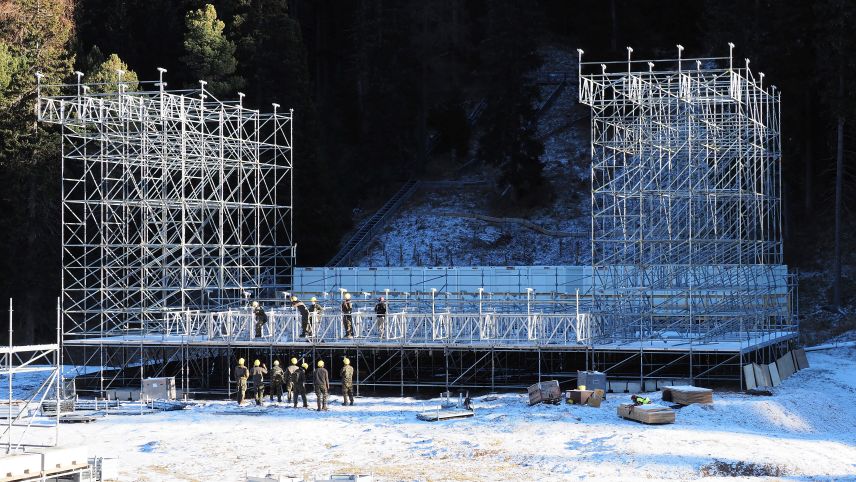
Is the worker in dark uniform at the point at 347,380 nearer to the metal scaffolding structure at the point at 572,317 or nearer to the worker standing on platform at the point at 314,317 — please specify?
the metal scaffolding structure at the point at 572,317

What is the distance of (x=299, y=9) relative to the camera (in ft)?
224

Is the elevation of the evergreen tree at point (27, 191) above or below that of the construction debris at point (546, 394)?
above

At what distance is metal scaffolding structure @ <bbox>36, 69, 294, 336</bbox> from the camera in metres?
38.9

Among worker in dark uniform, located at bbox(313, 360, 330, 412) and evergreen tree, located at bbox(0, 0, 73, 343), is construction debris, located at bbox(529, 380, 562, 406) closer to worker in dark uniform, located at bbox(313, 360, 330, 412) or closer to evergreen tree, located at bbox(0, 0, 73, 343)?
worker in dark uniform, located at bbox(313, 360, 330, 412)

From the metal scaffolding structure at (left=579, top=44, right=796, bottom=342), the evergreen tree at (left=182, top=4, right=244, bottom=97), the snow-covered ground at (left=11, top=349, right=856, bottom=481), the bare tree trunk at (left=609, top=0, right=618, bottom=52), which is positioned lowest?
the snow-covered ground at (left=11, top=349, right=856, bottom=481)

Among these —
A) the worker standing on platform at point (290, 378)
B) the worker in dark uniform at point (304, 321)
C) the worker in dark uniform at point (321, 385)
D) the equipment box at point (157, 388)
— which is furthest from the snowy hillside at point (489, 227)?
the worker in dark uniform at point (321, 385)

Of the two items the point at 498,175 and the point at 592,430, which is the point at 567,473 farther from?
the point at 498,175

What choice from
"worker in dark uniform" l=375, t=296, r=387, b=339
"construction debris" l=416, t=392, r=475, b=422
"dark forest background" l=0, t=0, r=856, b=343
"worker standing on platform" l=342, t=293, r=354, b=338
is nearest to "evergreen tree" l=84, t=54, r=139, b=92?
"dark forest background" l=0, t=0, r=856, b=343

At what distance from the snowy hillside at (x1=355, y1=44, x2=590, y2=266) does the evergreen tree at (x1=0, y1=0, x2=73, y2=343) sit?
13916mm

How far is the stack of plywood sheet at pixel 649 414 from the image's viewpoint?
1052 inches

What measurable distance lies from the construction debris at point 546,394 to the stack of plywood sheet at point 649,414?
7.28 feet

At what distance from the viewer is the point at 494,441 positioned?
25781 millimetres

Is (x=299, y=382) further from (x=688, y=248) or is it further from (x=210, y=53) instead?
(x=210, y=53)

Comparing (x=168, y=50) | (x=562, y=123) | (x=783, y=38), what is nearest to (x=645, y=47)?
(x=562, y=123)
